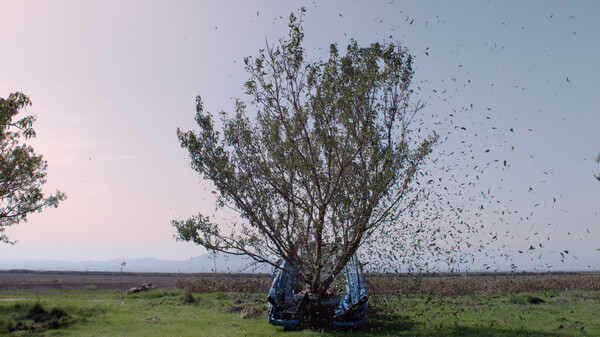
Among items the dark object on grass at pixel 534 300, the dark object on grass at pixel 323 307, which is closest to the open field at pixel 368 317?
the dark object on grass at pixel 534 300

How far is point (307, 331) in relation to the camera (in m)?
13.3

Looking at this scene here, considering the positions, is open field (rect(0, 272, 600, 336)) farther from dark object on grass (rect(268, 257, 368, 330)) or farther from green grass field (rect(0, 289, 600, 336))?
dark object on grass (rect(268, 257, 368, 330))

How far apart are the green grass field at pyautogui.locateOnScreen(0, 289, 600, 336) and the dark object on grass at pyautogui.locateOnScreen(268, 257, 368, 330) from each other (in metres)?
0.45

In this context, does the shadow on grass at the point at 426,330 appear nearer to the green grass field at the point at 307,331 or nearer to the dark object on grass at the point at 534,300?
the green grass field at the point at 307,331

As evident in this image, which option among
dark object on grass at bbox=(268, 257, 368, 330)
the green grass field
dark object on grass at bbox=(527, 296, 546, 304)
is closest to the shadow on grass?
the green grass field

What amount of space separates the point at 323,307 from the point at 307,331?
99 cm

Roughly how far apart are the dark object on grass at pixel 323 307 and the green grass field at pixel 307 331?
0.45m

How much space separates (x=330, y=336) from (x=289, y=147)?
6384 mm

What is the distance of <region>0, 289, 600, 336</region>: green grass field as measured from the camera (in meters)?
13.1

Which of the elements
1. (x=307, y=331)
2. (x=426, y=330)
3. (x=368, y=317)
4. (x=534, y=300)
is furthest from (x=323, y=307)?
(x=534, y=300)

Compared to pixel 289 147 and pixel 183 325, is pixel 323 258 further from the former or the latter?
pixel 183 325

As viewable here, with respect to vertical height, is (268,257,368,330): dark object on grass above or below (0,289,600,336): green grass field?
above

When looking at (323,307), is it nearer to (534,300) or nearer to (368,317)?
(368,317)

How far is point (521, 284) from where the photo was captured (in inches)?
1032
